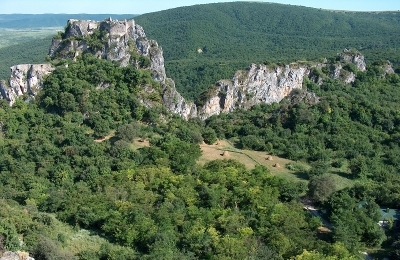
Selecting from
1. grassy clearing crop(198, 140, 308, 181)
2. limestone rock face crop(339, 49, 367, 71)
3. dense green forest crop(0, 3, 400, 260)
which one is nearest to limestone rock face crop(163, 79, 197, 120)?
dense green forest crop(0, 3, 400, 260)

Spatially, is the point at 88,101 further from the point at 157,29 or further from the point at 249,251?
the point at 157,29

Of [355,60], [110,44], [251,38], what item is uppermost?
[110,44]

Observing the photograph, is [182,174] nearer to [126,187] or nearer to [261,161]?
[126,187]

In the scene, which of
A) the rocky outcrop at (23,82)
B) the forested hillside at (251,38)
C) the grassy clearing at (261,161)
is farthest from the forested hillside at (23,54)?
the grassy clearing at (261,161)

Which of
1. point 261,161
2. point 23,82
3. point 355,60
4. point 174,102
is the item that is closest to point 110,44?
point 174,102

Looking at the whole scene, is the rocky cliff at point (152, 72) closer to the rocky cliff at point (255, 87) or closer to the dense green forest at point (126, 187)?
the rocky cliff at point (255, 87)
